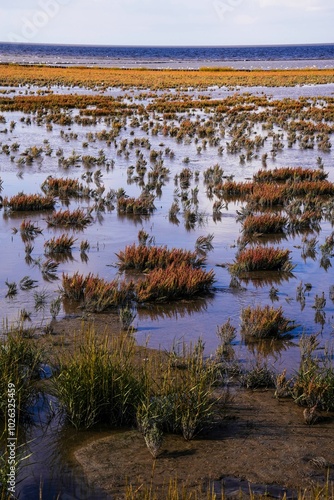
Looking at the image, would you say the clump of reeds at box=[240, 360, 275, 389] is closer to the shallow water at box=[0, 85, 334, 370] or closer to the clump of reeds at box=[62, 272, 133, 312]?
the shallow water at box=[0, 85, 334, 370]

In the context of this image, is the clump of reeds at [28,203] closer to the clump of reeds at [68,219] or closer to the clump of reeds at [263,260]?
the clump of reeds at [68,219]

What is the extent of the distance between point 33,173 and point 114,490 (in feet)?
50.9

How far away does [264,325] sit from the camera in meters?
7.84

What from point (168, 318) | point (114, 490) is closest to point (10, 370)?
point (114, 490)

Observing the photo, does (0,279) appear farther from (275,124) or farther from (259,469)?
(275,124)

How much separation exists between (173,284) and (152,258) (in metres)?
1.37

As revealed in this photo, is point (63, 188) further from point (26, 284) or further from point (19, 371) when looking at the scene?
point (19, 371)

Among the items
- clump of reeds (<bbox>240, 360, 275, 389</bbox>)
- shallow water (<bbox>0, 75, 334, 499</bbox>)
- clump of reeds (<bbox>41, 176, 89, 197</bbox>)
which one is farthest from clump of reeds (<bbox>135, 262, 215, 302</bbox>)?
clump of reeds (<bbox>41, 176, 89, 197</bbox>)

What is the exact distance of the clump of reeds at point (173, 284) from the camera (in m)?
9.11

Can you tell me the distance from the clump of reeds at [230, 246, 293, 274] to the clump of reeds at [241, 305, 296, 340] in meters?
2.51

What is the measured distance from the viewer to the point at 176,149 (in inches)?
990

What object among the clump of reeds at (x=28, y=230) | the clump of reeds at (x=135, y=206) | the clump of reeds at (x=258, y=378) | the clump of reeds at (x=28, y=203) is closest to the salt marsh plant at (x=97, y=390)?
the clump of reeds at (x=258, y=378)

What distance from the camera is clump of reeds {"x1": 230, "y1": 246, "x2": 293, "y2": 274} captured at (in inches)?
419

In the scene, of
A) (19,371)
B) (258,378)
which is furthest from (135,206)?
(19,371)
